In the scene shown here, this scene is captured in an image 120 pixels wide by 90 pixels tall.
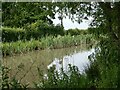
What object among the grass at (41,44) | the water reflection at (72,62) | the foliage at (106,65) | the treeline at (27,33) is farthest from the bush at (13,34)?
the foliage at (106,65)

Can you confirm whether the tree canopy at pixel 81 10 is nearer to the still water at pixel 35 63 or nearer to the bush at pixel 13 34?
the still water at pixel 35 63

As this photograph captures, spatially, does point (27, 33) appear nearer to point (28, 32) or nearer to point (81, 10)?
point (28, 32)

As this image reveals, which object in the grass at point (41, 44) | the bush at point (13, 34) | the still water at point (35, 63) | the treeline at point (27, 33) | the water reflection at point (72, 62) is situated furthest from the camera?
the treeline at point (27, 33)

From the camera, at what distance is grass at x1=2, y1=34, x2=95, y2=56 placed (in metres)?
11.3

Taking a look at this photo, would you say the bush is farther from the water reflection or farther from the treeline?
the water reflection

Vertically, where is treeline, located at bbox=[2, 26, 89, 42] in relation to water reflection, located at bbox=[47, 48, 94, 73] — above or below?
below

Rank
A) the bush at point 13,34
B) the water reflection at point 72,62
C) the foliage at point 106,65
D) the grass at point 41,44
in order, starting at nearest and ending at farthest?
1. the foliage at point 106,65
2. the water reflection at point 72,62
3. the grass at point 41,44
4. the bush at point 13,34

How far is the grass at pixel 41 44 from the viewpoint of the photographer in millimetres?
11336

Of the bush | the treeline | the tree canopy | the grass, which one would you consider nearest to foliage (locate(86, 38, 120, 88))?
the tree canopy

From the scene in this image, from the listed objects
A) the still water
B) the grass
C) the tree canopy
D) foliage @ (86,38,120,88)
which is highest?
the tree canopy

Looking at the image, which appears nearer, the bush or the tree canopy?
the tree canopy

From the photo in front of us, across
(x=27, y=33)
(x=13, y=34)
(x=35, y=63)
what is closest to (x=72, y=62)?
(x=35, y=63)

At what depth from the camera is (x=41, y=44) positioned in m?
13.7

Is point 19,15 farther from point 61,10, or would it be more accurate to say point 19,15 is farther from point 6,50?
point 6,50
